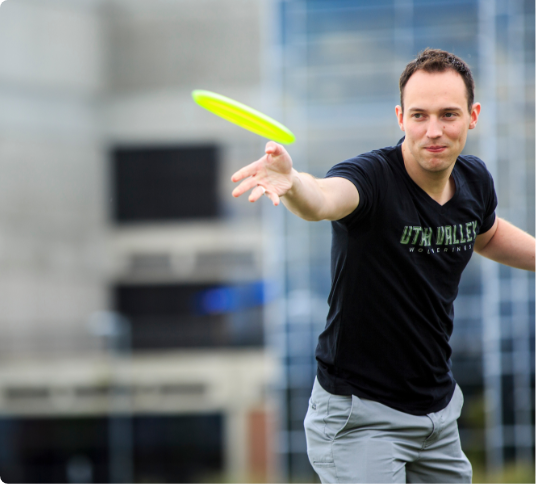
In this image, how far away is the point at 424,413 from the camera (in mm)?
3484

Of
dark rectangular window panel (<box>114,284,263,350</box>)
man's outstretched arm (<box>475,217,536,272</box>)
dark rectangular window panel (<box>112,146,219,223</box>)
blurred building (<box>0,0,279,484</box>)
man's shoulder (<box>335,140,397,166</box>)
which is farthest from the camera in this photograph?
dark rectangular window panel (<box>112,146,219,223</box>)

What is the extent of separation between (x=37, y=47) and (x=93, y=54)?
273 centimetres

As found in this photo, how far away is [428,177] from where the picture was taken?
3.43 meters

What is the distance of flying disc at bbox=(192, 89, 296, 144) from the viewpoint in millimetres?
3008

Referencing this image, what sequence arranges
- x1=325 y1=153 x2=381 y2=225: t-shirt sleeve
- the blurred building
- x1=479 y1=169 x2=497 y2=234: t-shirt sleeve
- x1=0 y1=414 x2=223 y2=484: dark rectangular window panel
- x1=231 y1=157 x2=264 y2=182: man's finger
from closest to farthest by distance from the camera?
x1=231 y1=157 x2=264 y2=182: man's finger → x1=325 y1=153 x2=381 y2=225: t-shirt sleeve → x1=479 y1=169 x2=497 y2=234: t-shirt sleeve → x1=0 y1=414 x2=223 y2=484: dark rectangular window panel → the blurred building

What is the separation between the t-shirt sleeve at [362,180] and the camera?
3.21 metres

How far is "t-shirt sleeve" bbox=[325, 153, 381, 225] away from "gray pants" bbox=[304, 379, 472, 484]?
805mm

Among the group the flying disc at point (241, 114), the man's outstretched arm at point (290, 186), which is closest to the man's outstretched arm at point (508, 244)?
the man's outstretched arm at point (290, 186)

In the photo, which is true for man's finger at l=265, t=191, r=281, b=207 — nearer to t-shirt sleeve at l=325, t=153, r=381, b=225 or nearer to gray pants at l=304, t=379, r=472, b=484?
t-shirt sleeve at l=325, t=153, r=381, b=225

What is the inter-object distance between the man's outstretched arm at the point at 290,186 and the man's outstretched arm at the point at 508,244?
1.15m

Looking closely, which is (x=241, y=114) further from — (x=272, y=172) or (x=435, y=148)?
(x=435, y=148)

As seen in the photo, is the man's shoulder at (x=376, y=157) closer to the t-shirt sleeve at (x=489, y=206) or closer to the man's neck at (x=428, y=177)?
the man's neck at (x=428, y=177)

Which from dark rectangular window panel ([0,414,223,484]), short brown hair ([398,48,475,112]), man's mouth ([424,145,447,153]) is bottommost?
dark rectangular window panel ([0,414,223,484])

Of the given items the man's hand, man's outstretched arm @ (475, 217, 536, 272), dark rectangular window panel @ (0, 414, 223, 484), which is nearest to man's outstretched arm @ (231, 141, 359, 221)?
the man's hand
